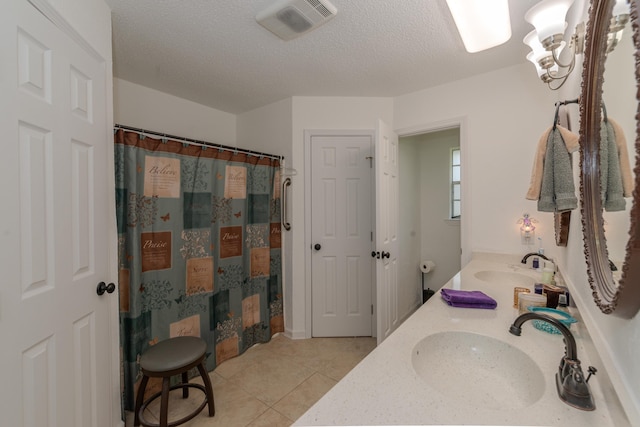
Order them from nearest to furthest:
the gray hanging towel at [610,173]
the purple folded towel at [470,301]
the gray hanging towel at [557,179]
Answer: the gray hanging towel at [610,173] → the gray hanging towel at [557,179] → the purple folded towel at [470,301]

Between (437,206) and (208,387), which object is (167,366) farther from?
(437,206)

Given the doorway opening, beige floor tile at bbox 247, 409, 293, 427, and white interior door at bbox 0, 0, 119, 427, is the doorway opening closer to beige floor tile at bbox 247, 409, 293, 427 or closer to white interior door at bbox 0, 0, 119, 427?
beige floor tile at bbox 247, 409, 293, 427

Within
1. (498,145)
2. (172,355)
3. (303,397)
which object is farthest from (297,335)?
(498,145)

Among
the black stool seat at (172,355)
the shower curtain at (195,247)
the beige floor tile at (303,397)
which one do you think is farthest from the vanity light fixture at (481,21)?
the beige floor tile at (303,397)

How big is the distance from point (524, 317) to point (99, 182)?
189 centimetres

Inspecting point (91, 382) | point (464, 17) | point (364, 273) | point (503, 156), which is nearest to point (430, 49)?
point (464, 17)

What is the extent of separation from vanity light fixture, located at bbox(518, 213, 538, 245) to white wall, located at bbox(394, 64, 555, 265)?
3cm

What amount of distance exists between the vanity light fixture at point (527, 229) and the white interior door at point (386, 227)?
38.4 inches

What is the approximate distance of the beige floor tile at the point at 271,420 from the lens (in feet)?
5.30

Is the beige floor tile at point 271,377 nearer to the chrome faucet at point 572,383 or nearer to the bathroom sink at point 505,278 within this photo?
the bathroom sink at point 505,278

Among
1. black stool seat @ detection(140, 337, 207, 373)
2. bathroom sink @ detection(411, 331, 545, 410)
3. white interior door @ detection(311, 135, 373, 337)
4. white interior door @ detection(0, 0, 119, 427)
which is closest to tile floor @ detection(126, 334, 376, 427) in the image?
white interior door @ detection(311, 135, 373, 337)

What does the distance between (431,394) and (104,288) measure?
152 cm

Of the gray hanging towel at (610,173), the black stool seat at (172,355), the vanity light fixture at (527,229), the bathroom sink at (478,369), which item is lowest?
the black stool seat at (172,355)

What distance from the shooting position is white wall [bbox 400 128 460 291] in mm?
3496
